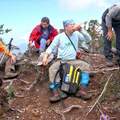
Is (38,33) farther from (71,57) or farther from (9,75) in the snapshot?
(71,57)

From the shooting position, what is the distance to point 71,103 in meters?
10.0

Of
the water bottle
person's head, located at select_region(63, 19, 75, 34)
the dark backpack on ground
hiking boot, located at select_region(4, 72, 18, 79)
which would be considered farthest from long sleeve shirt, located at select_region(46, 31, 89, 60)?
hiking boot, located at select_region(4, 72, 18, 79)

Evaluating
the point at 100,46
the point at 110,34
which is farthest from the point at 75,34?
the point at 100,46

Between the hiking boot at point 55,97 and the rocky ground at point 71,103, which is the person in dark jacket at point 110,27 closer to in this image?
the rocky ground at point 71,103

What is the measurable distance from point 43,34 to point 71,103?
334 centimetres

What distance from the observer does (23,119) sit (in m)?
9.61

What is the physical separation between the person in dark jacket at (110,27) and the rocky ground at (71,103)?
394 mm

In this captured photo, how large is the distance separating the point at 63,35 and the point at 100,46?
392 centimetres

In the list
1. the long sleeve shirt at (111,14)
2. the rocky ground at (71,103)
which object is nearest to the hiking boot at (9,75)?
the rocky ground at (71,103)

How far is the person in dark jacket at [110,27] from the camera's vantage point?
36.9 feet

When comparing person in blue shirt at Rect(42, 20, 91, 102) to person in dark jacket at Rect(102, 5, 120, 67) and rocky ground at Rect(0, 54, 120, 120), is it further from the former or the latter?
person in dark jacket at Rect(102, 5, 120, 67)

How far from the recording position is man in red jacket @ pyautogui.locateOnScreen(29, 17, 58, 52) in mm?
12703

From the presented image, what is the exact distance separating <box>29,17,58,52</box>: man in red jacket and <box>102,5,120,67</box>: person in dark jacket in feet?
5.44

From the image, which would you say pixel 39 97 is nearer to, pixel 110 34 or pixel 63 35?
pixel 63 35
